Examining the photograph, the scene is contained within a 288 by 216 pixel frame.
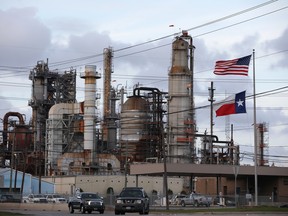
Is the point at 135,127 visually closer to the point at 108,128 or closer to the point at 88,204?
the point at 108,128

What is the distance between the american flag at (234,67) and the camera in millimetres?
53250

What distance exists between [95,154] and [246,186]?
2630 cm

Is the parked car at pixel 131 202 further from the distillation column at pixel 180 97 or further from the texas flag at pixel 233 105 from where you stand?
the distillation column at pixel 180 97

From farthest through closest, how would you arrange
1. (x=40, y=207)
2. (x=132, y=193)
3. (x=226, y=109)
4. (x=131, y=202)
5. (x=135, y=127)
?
(x=135, y=127) < (x=226, y=109) < (x=40, y=207) < (x=132, y=193) < (x=131, y=202)

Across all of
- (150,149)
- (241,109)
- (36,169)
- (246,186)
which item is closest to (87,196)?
(241,109)

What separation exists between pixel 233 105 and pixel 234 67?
680cm

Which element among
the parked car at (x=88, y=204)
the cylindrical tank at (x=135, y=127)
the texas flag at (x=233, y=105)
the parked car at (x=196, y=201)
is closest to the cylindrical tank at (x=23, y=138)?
the cylindrical tank at (x=135, y=127)

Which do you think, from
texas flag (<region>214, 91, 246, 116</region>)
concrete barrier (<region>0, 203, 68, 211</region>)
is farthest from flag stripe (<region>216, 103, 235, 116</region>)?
concrete barrier (<region>0, 203, 68, 211</region>)

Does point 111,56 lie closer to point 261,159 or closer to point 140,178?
point 140,178

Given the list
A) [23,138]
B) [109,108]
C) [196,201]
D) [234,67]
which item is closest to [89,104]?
[109,108]

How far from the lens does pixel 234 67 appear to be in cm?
5331

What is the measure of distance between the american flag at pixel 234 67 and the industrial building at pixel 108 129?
3422 centimetres

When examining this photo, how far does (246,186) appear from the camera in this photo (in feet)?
296

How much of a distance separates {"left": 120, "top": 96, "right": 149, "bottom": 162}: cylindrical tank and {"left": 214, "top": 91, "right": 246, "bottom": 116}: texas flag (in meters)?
38.5
